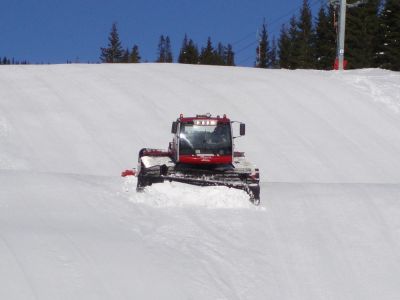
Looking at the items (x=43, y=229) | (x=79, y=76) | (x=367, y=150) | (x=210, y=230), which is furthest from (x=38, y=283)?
(x=79, y=76)

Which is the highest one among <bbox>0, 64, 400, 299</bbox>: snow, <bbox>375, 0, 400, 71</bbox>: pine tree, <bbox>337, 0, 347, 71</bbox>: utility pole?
<bbox>375, 0, 400, 71</bbox>: pine tree

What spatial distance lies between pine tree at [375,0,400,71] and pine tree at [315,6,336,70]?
186 inches

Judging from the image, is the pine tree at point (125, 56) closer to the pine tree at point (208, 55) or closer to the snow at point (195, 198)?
the pine tree at point (208, 55)

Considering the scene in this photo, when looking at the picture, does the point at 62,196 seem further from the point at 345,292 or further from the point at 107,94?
the point at 107,94

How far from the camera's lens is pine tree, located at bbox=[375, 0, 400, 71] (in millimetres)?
50500

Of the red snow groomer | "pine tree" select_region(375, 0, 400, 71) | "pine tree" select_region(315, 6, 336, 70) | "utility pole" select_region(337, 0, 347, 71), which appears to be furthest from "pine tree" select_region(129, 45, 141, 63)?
the red snow groomer

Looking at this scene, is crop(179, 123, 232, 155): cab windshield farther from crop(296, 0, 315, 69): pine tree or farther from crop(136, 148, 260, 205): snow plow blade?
crop(296, 0, 315, 69): pine tree

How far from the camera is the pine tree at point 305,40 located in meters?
64.4

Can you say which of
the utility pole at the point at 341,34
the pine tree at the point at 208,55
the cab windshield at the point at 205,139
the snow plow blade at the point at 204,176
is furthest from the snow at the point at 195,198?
the pine tree at the point at 208,55

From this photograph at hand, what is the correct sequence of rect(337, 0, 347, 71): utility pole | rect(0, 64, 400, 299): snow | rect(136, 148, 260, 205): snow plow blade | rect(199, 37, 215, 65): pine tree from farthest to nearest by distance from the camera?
1. rect(199, 37, 215, 65): pine tree
2. rect(337, 0, 347, 71): utility pole
3. rect(136, 148, 260, 205): snow plow blade
4. rect(0, 64, 400, 299): snow

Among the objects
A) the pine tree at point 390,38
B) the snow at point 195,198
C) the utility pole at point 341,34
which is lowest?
the snow at point 195,198

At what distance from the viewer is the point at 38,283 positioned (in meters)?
6.04

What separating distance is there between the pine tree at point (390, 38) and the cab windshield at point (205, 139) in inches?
1632

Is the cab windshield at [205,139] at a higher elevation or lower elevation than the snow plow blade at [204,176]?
higher
